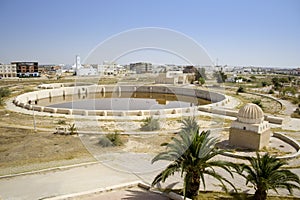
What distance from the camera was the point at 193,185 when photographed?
277 inches

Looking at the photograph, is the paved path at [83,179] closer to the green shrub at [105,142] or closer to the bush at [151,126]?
the green shrub at [105,142]

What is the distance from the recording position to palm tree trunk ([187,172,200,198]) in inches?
276

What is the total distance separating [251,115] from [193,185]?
248 inches

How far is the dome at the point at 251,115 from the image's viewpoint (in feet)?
39.1

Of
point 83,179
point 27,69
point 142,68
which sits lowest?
point 83,179

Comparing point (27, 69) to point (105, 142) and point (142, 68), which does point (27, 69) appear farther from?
point (105, 142)

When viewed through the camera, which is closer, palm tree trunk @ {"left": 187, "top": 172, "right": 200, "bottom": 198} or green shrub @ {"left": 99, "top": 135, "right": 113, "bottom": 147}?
palm tree trunk @ {"left": 187, "top": 172, "right": 200, "bottom": 198}

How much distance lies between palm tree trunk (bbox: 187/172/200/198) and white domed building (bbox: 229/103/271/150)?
19.9 ft

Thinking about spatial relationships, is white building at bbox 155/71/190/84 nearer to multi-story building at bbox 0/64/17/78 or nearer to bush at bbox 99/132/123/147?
bush at bbox 99/132/123/147

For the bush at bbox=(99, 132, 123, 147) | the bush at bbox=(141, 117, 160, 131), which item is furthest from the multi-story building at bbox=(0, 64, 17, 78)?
the bush at bbox=(99, 132, 123, 147)

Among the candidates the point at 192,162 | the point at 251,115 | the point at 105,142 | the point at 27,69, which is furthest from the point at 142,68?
the point at 192,162

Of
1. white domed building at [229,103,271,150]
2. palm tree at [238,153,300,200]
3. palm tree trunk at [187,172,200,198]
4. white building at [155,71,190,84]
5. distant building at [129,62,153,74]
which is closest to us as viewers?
palm tree at [238,153,300,200]

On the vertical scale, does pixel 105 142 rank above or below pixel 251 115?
below

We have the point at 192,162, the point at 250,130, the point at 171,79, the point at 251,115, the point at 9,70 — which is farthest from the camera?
the point at 9,70
